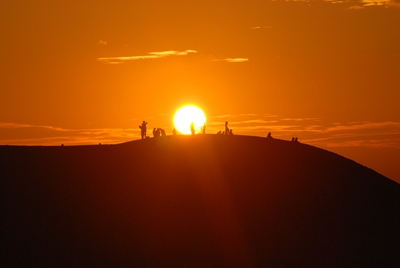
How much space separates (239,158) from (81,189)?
9.85 metres

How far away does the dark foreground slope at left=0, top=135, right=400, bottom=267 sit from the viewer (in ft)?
153

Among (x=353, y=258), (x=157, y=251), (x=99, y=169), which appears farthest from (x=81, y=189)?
(x=353, y=258)

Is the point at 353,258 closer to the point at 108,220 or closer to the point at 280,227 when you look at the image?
the point at 280,227

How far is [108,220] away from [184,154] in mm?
7700

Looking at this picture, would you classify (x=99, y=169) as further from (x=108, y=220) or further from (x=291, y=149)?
(x=291, y=149)

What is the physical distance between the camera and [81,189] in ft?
167

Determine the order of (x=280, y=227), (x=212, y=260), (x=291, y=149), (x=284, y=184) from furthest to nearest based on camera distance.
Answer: (x=291, y=149), (x=284, y=184), (x=280, y=227), (x=212, y=260)

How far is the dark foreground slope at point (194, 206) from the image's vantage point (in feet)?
153

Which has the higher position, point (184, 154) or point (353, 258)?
point (184, 154)

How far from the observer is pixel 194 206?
5031 centimetres

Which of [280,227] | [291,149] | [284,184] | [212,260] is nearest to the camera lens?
[212,260]

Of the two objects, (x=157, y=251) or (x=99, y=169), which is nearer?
(x=157, y=251)

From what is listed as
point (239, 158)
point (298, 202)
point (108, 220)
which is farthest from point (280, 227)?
point (108, 220)

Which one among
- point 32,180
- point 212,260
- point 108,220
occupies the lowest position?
point 212,260
